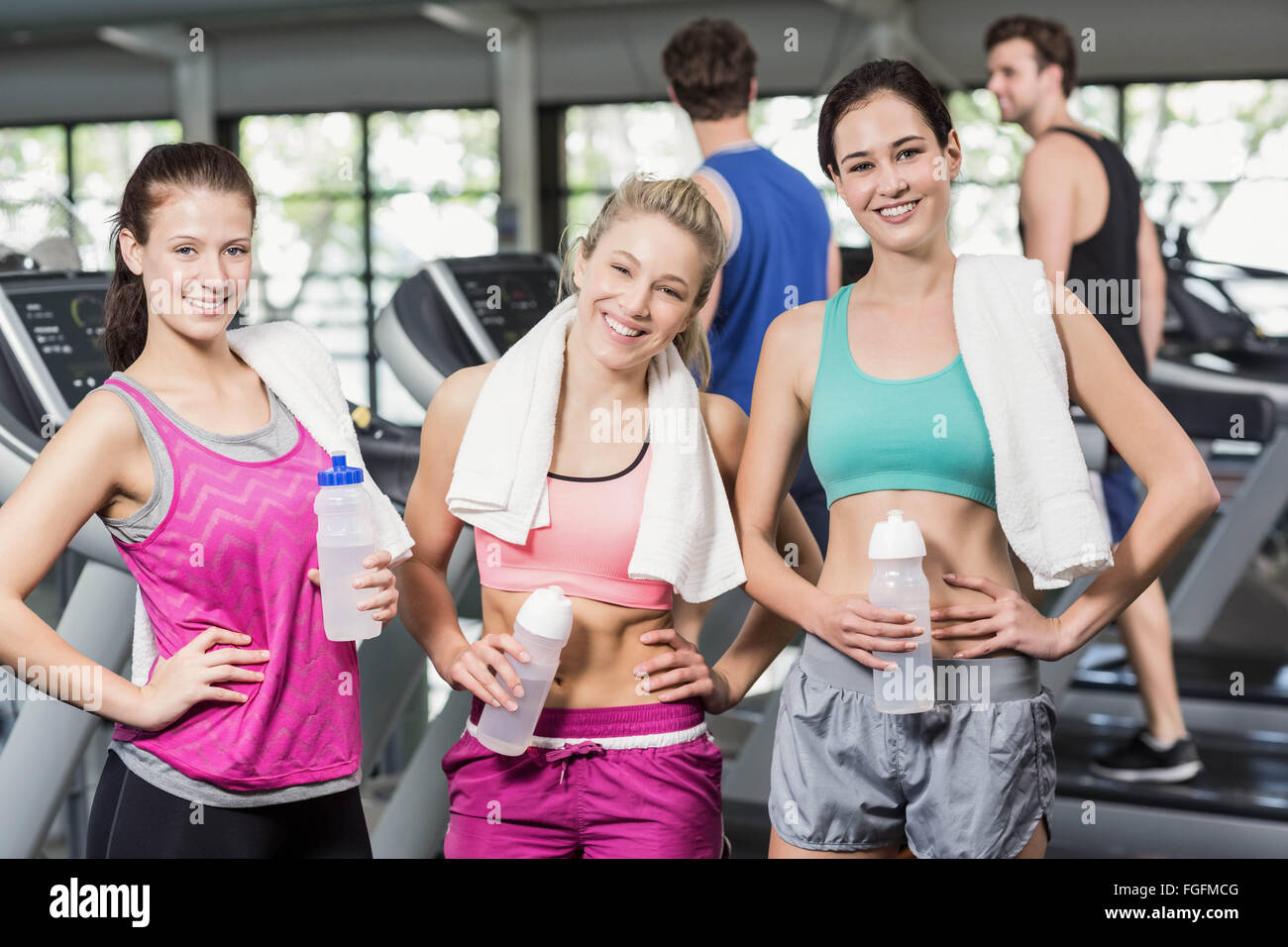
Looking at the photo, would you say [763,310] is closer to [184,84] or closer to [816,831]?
[816,831]

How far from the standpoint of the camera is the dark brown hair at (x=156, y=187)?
132 centimetres

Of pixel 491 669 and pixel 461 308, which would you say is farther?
pixel 461 308

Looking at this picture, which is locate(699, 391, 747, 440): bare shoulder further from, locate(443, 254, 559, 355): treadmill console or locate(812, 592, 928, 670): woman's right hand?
locate(443, 254, 559, 355): treadmill console

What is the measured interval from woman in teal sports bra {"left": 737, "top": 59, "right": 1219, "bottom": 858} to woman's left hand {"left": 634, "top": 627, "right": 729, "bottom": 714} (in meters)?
0.10

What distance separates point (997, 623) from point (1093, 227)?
1.61 meters

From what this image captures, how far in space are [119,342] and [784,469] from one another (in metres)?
0.70

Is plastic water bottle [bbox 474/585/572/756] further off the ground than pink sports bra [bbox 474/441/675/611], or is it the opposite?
pink sports bra [bbox 474/441/675/611]

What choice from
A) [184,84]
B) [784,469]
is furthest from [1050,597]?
[184,84]

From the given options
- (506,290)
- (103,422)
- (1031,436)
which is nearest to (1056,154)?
(506,290)

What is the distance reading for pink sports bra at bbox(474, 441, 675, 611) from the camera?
4.60 ft

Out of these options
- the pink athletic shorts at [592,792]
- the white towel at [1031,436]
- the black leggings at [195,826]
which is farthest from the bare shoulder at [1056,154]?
the black leggings at [195,826]

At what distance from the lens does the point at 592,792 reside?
1384 millimetres

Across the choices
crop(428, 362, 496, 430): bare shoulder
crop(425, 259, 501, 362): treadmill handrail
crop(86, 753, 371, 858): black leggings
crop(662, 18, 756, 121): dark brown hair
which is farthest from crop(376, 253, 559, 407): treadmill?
crop(86, 753, 371, 858): black leggings

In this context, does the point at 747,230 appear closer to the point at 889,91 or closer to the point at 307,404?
the point at 889,91
